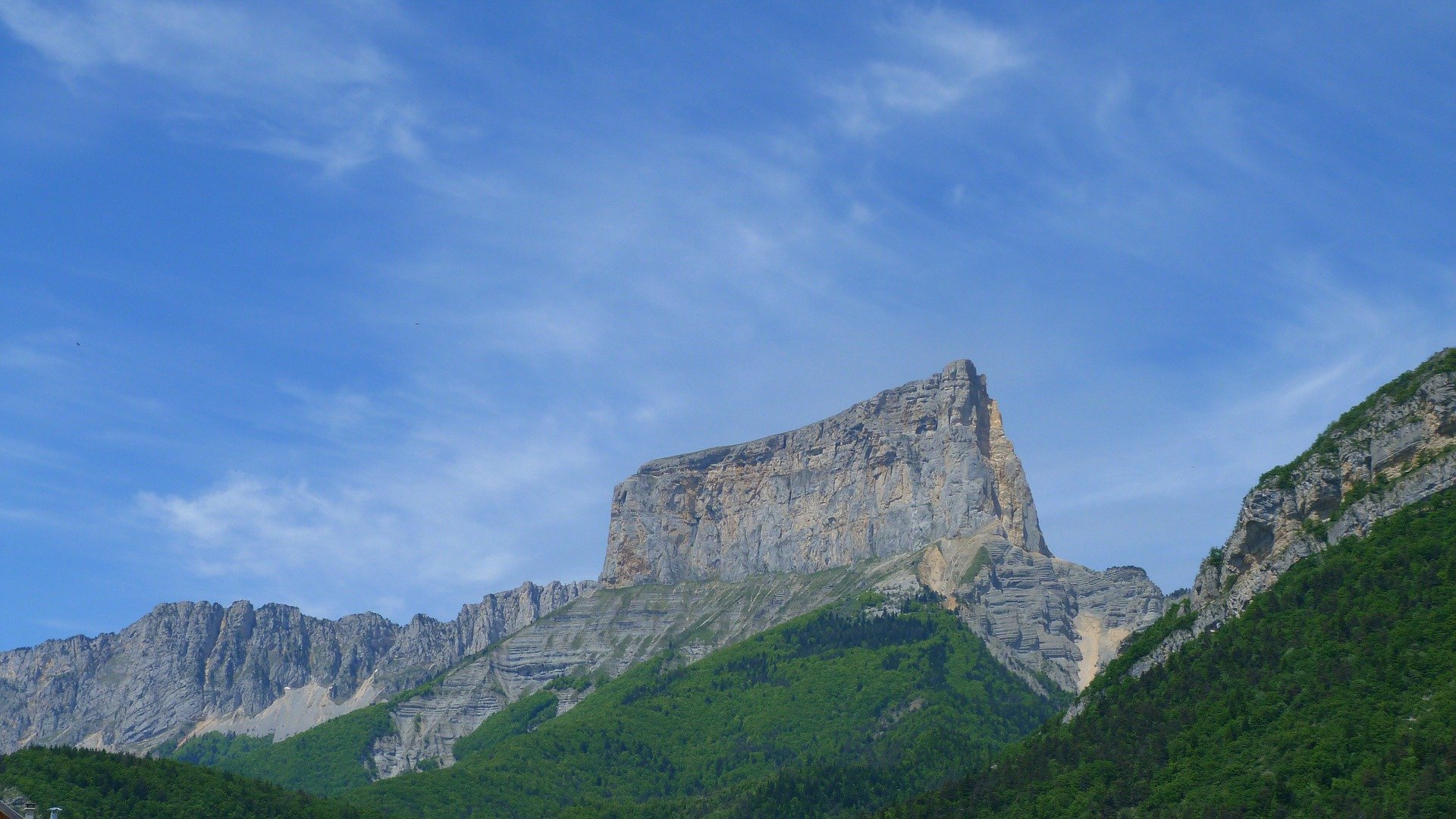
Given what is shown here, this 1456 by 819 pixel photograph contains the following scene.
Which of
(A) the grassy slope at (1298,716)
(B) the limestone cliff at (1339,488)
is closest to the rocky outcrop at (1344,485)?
(B) the limestone cliff at (1339,488)

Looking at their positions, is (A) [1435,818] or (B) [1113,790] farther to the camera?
(B) [1113,790]

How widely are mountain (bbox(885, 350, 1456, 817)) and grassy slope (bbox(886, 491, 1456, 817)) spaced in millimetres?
199

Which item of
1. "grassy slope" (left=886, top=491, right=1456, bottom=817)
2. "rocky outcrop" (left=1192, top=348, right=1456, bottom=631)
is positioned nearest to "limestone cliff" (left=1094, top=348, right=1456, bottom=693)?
"rocky outcrop" (left=1192, top=348, right=1456, bottom=631)

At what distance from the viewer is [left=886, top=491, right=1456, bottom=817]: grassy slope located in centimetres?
11975

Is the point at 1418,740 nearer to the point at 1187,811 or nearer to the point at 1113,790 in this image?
the point at 1187,811

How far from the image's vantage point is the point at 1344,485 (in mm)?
162625

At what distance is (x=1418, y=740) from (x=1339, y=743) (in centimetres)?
835

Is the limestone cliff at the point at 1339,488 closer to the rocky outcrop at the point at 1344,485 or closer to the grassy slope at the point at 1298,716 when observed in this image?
the rocky outcrop at the point at 1344,485

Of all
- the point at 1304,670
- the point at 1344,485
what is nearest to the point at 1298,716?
the point at 1304,670

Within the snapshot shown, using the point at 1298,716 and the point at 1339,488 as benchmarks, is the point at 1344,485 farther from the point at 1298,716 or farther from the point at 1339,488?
the point at 1298,716

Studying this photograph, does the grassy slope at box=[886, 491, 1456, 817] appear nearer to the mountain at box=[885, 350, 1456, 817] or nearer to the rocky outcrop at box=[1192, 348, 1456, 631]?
the mountain at box=[885, 350, 1456, 817]

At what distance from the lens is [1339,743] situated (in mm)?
124812

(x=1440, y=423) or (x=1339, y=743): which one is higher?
(x=1440, y=423)

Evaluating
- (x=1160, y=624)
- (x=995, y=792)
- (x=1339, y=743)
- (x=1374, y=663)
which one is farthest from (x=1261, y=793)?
(x=1160, y=624)
